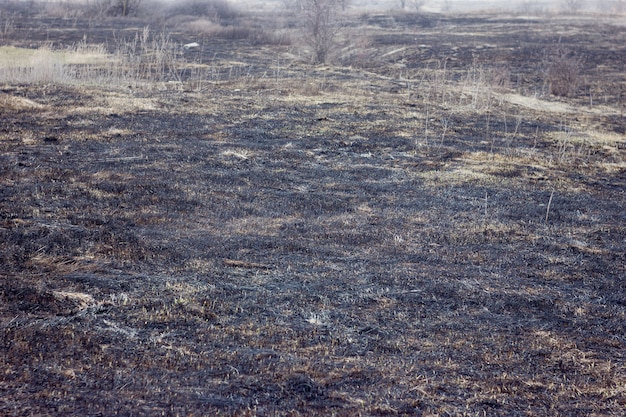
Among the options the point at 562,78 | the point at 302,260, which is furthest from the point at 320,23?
the point at 302,260

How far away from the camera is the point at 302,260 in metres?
5.78

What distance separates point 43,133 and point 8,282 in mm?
6036

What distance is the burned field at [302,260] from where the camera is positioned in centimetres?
366

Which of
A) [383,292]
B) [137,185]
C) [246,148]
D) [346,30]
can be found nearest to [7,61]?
[246,148]

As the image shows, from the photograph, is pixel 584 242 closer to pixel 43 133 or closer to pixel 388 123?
pixel 388 123

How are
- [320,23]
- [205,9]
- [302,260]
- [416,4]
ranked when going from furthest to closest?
1. [416,4]
2. [205,9]
3. [320,23]
4. [302,260]

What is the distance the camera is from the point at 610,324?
477 centimetres

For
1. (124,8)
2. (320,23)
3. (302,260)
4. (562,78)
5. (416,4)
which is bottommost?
(302,260)

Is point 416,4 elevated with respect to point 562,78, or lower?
elevated

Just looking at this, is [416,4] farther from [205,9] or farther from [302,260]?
[302,260]

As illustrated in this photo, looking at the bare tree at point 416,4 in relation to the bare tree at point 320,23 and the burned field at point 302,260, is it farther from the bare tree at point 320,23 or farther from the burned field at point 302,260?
the burned field at point 302,260

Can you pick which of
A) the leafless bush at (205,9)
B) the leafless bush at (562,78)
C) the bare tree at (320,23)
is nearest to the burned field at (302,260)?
the leafless bush at (562,78)

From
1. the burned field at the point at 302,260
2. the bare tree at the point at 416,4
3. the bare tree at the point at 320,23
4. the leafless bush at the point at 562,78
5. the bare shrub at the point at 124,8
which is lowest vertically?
the burned field at the point at 302,260

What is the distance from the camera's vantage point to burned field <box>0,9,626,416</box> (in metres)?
3.66
